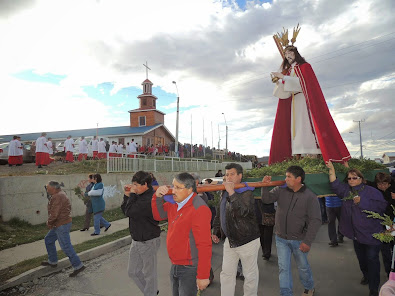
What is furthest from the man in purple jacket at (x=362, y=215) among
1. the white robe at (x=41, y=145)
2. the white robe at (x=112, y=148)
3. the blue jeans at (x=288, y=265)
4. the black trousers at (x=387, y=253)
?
the white robe at (x=112, y=148)

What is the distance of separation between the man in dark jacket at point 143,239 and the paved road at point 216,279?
95cm

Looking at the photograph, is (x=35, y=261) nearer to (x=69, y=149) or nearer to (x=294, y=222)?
(x=294, y=222)

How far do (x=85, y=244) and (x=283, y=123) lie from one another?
5.64 m

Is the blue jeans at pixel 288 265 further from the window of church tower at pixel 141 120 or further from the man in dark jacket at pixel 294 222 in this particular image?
the window of church tower at pixel 141 120

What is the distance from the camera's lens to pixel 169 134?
38281mm

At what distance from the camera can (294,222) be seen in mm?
3750

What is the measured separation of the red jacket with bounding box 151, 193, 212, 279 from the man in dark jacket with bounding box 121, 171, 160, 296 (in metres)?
1.04

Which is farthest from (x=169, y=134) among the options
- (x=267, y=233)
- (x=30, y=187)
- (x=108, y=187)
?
(x=267, y=233)

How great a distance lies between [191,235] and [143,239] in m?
1.25

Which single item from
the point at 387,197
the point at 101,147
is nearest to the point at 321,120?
the point at 387,197

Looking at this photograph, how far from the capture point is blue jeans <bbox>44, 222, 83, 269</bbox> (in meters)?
5.26

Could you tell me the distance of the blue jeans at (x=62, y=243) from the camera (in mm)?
5262

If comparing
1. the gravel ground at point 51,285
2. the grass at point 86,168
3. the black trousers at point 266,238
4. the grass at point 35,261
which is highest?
the grass at point 86,168

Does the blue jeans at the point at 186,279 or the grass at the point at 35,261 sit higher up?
the blue jeans at the point at 186,279
